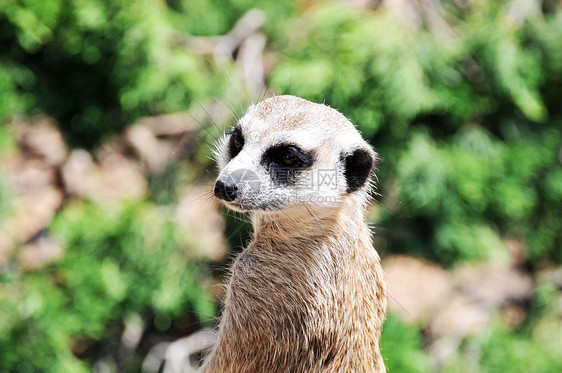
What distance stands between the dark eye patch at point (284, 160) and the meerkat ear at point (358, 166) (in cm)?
6

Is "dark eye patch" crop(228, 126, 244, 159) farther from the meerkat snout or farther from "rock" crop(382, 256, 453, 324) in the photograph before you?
"rock" crop(382, 256, 453, 324)

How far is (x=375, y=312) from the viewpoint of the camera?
25.9 inches

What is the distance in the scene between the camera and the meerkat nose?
0.55 m

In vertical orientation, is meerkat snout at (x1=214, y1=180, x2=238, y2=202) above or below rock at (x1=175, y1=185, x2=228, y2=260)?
above

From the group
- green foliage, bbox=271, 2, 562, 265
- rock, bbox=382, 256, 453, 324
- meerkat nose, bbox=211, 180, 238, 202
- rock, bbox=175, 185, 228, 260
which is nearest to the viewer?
meerkat nose, bbox=211, 180, 238, 202

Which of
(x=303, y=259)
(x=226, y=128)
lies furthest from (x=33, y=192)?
(x=303, y=259)

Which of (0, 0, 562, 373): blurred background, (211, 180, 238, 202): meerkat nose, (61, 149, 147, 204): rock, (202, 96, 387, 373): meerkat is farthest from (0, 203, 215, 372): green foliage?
(211, 180, 238, 202): meerkat nose

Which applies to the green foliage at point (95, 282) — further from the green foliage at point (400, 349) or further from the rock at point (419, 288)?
the rock at point (419, 288)

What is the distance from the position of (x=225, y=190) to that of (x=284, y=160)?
0.31ft

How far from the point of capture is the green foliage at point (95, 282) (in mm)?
1229

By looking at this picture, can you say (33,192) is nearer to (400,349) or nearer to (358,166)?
(400,349)

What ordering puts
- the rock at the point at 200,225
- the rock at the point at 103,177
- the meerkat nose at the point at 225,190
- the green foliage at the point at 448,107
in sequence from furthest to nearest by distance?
the rock at the point at 103,177
the rock at the point at 200,225
the green foliage at the point at 448,107
the meerkat nose at the point at 225,190

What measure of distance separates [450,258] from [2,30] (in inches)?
47.1

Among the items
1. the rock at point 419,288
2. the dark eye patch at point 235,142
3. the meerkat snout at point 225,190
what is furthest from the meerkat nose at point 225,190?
the rock at point 419,288
